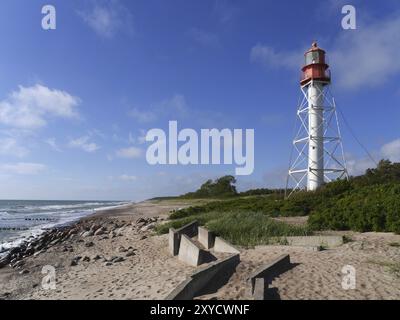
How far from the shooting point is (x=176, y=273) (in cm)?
1020

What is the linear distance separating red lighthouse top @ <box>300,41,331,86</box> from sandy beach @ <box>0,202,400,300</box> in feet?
63.6

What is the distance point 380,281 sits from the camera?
818 centimetres

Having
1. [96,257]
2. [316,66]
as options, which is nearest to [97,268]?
[96,257]

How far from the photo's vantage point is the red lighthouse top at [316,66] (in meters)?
31.0

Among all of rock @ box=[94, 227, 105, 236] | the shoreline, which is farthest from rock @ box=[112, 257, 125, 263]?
rock @ box=[94, 227, 105, 236]

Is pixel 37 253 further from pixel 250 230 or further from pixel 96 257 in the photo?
pixel 250 230

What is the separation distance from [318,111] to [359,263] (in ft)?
73.3

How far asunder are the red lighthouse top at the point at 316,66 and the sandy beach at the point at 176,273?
63.6ft

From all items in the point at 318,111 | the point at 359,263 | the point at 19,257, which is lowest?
the point at 19,257

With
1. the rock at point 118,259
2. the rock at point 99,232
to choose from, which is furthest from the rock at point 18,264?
the rock at point 99,232
